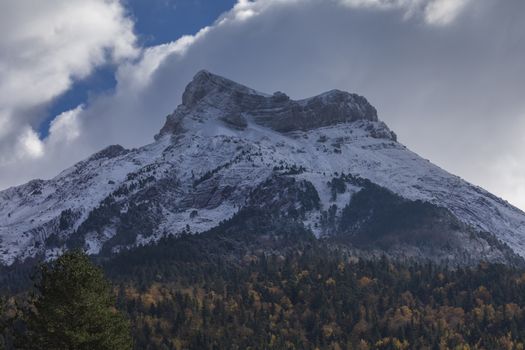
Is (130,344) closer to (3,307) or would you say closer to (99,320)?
(99,320)

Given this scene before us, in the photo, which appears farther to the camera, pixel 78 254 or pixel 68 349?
pixel 78 254

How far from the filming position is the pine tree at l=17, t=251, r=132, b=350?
7619cm

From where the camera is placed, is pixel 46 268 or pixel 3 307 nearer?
pixel 3 307

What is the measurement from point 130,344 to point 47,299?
9.26 meters

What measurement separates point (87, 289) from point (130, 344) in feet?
22.5

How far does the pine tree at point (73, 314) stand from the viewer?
250 feet

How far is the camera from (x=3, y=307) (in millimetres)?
75562

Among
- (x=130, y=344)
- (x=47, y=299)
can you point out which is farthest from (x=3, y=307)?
(x=130, y=344)

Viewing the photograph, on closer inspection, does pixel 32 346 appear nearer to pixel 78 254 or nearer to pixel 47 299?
pixel 47 299

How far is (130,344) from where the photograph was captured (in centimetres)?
7906

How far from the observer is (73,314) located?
254 feet

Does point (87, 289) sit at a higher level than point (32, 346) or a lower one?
higher

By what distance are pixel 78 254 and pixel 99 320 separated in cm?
772

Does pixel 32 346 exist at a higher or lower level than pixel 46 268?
lower
